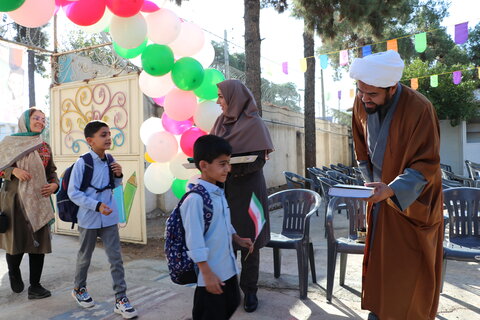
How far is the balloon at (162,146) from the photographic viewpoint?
13.3 ft

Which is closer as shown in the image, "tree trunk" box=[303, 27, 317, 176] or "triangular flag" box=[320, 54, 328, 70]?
"triangular flag" box=[320, 54, 328, 70]

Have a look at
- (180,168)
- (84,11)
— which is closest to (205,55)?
(180,168)

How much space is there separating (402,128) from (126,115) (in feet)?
12.2

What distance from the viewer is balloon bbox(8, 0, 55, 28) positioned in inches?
116

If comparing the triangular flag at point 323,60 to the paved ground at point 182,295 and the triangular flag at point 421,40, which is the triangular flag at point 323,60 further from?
the paved ground at point 182,295

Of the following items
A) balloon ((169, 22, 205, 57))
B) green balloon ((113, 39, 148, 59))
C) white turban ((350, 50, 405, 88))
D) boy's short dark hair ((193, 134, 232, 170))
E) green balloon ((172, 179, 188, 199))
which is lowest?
green balloon ((172, 179, 188, 199))

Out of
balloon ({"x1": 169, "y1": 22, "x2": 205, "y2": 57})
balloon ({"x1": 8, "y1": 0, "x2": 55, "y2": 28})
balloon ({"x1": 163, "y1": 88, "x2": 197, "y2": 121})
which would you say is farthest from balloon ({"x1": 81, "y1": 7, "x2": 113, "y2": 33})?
balloon ({"x1": 163, "y1": 88, "x2": 197, "y2": 121})

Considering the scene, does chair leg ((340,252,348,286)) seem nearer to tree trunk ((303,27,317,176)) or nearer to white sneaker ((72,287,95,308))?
white sneaker ((72,287,95,308))

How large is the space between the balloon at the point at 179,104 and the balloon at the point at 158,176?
25.2 inches

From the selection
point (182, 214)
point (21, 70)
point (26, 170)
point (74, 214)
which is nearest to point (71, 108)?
point (21, 70)

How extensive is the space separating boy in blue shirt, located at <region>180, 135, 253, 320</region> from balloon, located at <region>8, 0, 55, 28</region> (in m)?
2.01

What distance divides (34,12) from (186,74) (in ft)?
4.49

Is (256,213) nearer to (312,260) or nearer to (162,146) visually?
(312,260)

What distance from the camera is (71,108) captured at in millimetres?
5379
